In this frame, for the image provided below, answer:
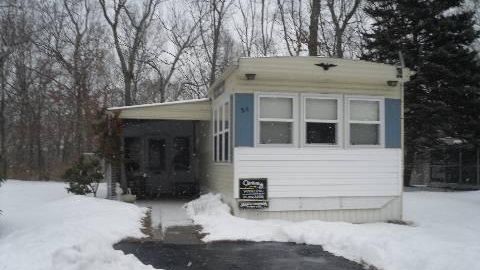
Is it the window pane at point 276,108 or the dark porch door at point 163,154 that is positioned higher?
the window pane at point 276,108

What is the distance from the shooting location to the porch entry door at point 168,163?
1773cm

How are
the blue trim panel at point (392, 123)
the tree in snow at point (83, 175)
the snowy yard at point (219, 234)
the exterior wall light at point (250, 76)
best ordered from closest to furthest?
the snowy yard at point (219, 234) → the exterior wall light at point (250, 76) → the blue trim panel at point (392, 123) → the tree in snow at point (83, 175)

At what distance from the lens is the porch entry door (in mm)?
17734

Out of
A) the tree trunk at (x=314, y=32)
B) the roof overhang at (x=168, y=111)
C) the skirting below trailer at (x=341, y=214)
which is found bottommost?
the skirting below trailer at (x=341, y=214)

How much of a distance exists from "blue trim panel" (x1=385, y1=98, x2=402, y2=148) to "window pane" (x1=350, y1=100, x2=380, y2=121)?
0.75ft

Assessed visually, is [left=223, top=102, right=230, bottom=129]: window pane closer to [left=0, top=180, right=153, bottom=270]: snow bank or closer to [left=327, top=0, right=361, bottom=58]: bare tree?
[left=0, top=180, right=153, bottom=270]: snow bank

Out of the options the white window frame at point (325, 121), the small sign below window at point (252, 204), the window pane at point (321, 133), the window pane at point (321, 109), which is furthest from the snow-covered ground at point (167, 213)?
the window pane at point (321, 109)

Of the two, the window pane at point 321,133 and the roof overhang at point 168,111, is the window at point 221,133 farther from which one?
the window pane at point 321,133

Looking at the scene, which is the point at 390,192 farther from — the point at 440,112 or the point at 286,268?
the point at 440,112

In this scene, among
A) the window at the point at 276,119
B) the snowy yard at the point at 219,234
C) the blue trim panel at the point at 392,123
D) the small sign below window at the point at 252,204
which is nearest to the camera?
the snowy yard at the point at 219,234

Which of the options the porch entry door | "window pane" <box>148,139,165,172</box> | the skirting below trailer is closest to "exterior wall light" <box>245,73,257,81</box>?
the skirting below trailer

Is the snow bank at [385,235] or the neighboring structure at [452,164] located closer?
the snow bank at [385,235]

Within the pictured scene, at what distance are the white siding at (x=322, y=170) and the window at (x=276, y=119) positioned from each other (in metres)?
0.25

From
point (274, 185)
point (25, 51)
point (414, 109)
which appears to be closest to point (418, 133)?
point (414, 109)
